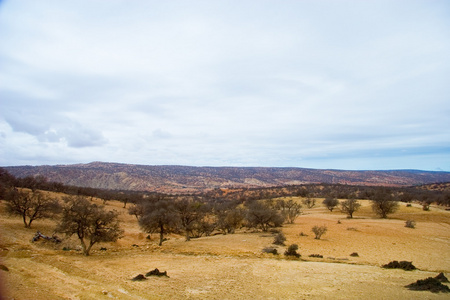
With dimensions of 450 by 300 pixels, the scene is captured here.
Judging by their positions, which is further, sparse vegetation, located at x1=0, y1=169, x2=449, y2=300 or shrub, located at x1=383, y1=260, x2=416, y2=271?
shrub, located at x1=383, y1=260, x2=416, y2=271

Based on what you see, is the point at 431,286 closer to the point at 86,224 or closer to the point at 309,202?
the point at 86,224

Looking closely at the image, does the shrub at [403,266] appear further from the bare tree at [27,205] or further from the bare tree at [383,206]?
the bare tree at [383,206]

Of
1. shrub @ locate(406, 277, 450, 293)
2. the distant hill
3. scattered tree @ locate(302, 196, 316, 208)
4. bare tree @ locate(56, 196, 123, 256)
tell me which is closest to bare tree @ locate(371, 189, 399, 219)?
scattered tree @ locate(302, 196, 316, 208)

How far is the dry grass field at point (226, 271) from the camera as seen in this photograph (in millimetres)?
10320

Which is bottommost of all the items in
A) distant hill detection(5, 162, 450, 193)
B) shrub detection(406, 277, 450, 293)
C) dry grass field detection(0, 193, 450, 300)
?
distant hill detection(5, 162, 450, 193)

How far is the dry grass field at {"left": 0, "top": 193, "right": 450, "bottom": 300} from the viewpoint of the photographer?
10320 millimetres

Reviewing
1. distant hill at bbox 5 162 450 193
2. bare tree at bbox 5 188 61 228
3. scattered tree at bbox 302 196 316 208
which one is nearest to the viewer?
bare tree at bbox 5 188 61 228

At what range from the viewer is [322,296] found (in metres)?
10.1

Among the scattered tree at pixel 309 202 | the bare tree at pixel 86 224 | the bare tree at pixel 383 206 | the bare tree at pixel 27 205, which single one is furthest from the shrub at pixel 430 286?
the scattered tree at pixel 309 202

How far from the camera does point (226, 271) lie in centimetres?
1458

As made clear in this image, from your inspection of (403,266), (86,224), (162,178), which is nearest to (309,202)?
(403,266)

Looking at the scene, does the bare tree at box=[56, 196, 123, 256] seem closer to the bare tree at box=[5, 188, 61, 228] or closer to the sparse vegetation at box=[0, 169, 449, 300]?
the sparse vegetation at box=[0, 169, 449, 300]

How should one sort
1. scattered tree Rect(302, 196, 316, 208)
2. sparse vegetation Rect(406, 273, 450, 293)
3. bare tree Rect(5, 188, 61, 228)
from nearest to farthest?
sparse vegetation Rect(406, 273, 450, 293)
bare tree Rect(5, 188, 61, 228)
scattered tree Rect(302, 196, 316, 208)

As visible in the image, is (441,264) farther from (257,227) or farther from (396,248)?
(257,227)
